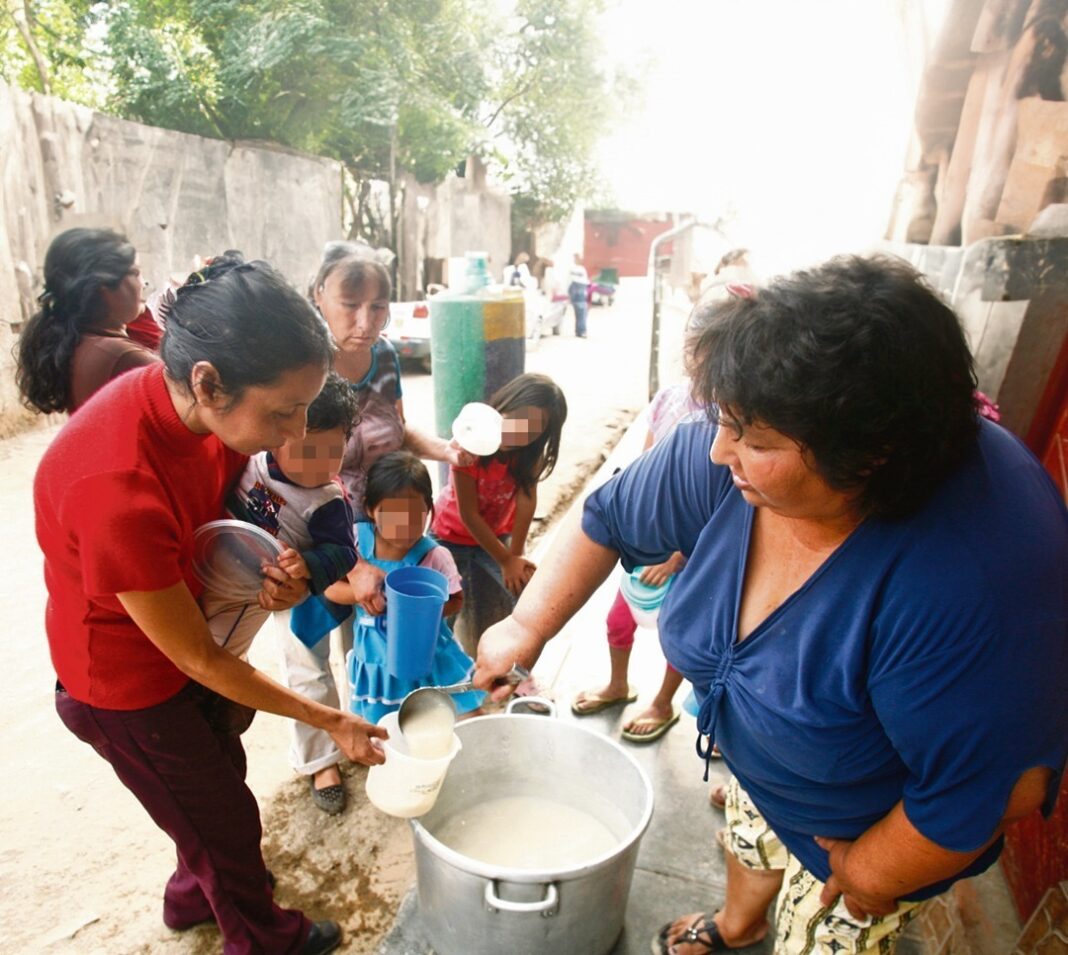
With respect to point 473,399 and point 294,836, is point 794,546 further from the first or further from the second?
point 473,399

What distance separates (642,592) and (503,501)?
0.65 metres

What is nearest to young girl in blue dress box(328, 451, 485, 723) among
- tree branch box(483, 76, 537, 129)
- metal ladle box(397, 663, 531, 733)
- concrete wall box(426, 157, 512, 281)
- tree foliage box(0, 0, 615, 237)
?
metal ladle box(397, 663, 531, 733)

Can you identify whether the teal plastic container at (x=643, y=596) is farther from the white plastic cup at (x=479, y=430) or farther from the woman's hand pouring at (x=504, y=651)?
the woman's hand pouring at (x=504, y=651)

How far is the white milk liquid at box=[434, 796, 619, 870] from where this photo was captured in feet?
6.19

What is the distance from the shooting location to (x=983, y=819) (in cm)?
103

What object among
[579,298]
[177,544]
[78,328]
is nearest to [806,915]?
[177,544]

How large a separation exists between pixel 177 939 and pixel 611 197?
27661 mm

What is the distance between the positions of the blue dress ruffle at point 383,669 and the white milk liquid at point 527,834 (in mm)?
327

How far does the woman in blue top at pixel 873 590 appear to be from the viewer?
3.14 feet

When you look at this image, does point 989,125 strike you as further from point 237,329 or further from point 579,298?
point 579,298

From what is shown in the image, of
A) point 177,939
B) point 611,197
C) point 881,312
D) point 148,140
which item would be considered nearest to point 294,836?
point 177,939

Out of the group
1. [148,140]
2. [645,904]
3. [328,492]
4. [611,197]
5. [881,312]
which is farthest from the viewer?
[611,197]

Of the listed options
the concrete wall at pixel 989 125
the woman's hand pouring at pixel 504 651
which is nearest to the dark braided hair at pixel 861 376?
the woman's hand pouring at pixel 504 651

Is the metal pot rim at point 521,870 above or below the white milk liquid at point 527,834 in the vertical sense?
above
